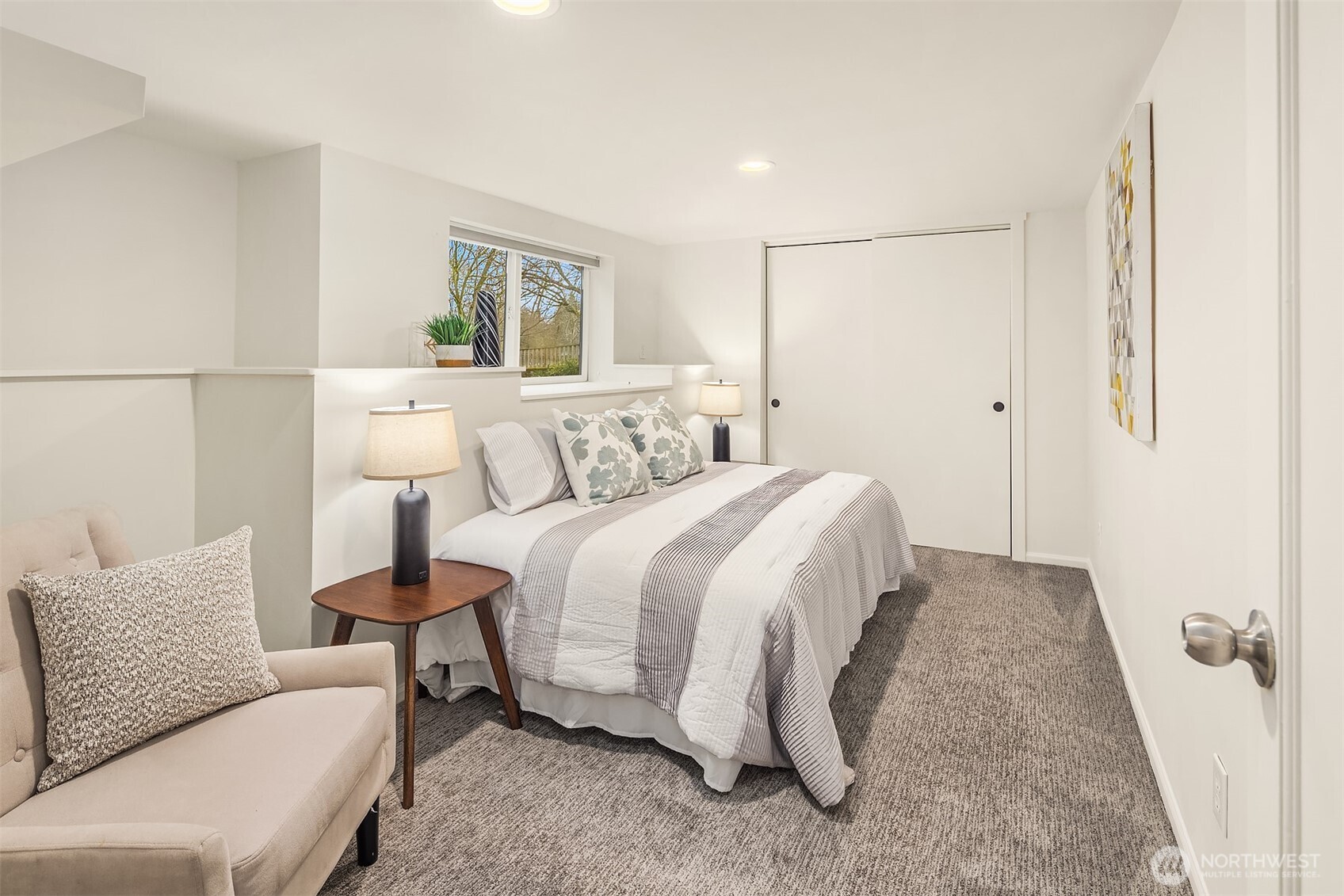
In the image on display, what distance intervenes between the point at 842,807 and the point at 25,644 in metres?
2.09

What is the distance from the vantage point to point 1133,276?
2.30m

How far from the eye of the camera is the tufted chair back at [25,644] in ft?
4.38

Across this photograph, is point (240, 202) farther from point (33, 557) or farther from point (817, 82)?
point (817, 82)

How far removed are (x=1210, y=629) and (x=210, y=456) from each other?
311 cm

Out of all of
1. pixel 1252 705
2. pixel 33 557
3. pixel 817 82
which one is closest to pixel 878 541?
pixel 817 82

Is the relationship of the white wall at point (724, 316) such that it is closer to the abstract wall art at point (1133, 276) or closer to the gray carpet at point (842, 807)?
the abstract wall art at point (1133, 276)

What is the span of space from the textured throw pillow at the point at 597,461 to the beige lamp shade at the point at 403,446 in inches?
30.8

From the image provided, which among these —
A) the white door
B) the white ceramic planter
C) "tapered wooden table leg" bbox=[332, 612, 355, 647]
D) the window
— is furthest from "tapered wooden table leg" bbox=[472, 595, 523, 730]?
the white door

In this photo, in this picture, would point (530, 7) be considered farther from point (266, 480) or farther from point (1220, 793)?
point (1220, 793)

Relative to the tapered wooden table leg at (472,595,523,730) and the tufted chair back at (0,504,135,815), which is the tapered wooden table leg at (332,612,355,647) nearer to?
the tapered wooden table leg at (472,595,523,730)

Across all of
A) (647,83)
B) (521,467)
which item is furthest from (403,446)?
(647,83)

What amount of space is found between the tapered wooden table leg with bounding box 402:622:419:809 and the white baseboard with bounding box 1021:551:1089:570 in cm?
397

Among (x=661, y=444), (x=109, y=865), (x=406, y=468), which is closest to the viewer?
(x=109, y=865)

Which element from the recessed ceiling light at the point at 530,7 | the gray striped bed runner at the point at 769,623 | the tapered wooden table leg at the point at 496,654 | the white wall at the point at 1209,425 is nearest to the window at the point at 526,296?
the gray striped bed runner at the point at 769,623
